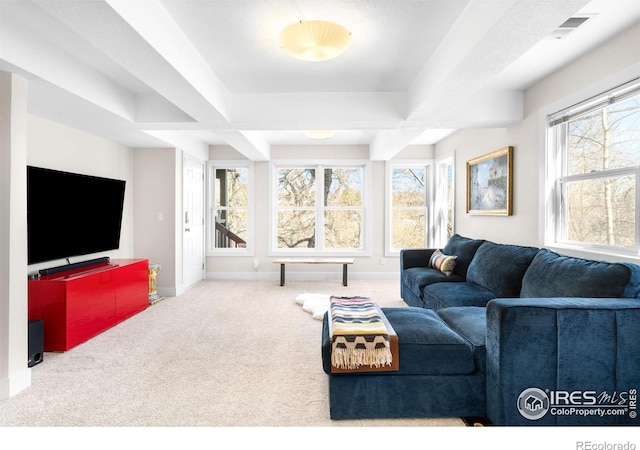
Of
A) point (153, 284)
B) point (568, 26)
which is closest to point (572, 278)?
point (568, 26)

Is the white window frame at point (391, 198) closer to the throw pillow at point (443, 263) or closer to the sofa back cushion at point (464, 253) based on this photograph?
the throw pillow at point (443, 263)

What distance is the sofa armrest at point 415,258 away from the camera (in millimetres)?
4906

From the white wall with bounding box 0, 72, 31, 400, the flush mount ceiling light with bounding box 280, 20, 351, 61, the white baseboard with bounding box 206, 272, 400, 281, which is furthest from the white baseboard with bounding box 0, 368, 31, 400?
the white baseboard with bounding box 206, 272, 400, 281

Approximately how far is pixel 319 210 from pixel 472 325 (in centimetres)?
455

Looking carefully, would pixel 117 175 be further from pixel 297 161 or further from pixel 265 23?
pixel 265 23

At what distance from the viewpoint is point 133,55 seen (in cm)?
215

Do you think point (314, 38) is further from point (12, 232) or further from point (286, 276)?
point (286, 276)

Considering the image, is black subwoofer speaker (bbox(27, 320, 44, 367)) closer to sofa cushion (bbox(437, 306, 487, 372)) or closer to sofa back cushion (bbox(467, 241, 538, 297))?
sofa cushion (bbox(437, 306, 487, 372))

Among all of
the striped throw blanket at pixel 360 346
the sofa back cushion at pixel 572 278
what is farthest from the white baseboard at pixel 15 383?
the sofa back cushion at pixel 572 278

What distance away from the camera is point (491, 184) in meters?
4.36

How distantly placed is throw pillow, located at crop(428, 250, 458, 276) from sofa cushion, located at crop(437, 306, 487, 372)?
141 centimetres

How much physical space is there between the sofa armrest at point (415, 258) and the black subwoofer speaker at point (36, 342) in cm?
392

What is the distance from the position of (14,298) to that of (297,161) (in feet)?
15.7

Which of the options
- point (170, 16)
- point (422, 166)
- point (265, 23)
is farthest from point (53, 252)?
point (422, 166)
